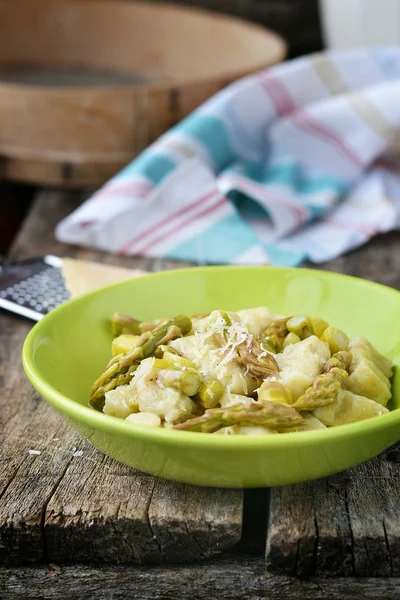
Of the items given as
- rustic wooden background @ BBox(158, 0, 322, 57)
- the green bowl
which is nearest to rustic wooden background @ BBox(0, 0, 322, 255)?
rustic wooden background @ BBox(158, 0, 322, 57)

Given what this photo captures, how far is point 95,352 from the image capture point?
1.11 m

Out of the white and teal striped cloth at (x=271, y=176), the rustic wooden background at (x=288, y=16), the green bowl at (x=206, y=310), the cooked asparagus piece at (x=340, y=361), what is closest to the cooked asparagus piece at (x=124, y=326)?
the green bowl at (x=206, y=310)

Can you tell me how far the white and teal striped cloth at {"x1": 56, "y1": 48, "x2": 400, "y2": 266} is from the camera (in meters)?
1.76

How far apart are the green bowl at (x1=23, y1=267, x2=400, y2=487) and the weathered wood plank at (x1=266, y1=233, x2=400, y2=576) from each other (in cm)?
5

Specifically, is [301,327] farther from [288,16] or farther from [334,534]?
[288,16]

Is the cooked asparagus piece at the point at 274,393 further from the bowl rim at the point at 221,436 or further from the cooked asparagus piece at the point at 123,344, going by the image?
the cooked asparagus piece at the point at 123,344

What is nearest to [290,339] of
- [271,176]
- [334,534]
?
[334,534]

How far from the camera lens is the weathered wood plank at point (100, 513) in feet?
2.93

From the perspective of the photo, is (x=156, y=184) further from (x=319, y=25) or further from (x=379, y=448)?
(x=319, y=25)

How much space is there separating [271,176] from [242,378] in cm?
114

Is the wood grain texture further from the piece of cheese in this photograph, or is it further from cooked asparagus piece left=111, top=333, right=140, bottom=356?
cooked asparagus piece left=111, top=333, right=140, bottom=356

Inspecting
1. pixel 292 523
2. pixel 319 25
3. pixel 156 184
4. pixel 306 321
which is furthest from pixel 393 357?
pixel 319 25

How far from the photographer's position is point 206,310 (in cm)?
122

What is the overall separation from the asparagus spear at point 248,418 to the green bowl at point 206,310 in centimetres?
4
